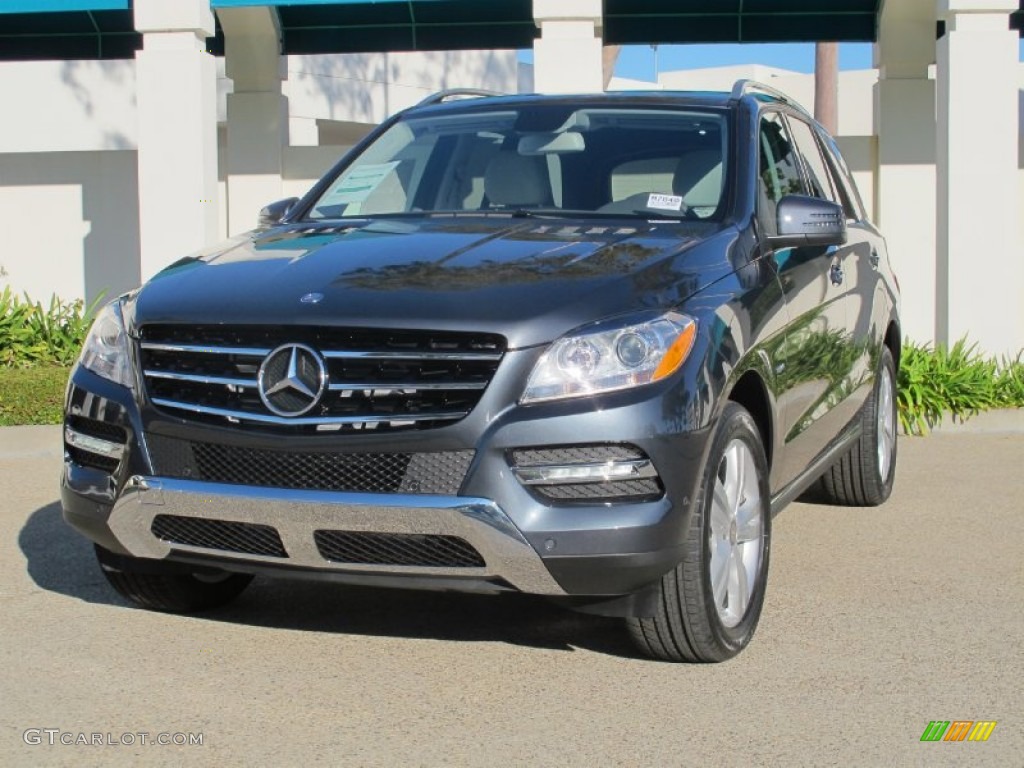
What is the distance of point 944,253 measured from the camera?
11.3 meters

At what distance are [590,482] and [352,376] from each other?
29.1 inches

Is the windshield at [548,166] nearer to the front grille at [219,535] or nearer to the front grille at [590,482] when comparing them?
the front grille at [590,482]

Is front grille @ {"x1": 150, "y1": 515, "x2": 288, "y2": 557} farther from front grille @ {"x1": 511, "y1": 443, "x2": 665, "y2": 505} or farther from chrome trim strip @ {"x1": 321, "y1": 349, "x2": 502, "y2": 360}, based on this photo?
front grille @ {"x1": 511, "y1": 443, "x2": 665, "y2": 505}

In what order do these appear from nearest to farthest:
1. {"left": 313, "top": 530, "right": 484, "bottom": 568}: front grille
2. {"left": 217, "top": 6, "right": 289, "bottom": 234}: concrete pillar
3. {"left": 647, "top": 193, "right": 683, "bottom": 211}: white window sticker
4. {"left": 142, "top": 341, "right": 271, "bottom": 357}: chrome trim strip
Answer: {"left": 313, "top": 530, "right": 484, "bottom": 568}: front grille
{"left": 142, "top": 341, "right": 271, "bottom": 357}: chrome trim strip
{"left": 647, "top": 193, "right": 683, "bottom": 211}: white window sticker
{"left": 217, "top": 6, "right": 289, "bottom": 234}: concrete pillar

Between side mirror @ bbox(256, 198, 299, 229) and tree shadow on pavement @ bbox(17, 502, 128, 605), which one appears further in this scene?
side mirror @ bbox(256, 198, 299, 229)

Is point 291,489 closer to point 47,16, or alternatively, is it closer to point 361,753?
point 361,753

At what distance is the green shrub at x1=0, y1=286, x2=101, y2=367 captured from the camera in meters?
11.3

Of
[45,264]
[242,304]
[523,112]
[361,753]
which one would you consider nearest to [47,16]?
[45,264]

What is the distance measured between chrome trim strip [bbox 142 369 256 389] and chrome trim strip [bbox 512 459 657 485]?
86 cm

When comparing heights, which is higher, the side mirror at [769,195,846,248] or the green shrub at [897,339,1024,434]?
the side mirror at [769,195,846,248]

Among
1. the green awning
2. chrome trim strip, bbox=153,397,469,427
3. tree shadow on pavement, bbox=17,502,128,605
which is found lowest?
tree shadow on pavement, bbox=17,502,128,605

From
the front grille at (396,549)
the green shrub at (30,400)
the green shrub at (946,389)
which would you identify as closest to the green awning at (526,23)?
the green shrub at (946,389)

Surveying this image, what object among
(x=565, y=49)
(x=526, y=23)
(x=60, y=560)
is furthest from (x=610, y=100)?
(x=526, y=23)

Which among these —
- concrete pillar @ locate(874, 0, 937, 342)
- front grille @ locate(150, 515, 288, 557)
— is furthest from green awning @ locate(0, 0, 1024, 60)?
front grille @ locate(150, 515, 288, 557)
